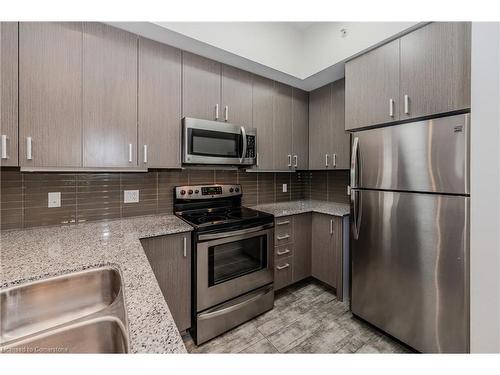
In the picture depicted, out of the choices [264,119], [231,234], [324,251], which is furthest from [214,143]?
[324,251]

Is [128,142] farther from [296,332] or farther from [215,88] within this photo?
[296,332]

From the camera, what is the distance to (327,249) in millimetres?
2324

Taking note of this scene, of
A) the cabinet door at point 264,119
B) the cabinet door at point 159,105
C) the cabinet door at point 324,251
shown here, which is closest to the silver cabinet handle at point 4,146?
the cabinet door at point 159,105

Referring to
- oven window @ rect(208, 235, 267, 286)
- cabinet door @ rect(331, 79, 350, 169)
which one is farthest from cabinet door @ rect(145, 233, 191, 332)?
cabinet door @ rect(331, 79, 350, 169)

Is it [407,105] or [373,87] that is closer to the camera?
[407,105]

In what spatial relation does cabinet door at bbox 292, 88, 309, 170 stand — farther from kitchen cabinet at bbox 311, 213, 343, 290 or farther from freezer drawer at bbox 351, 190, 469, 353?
freezer drawer at bbox 351, 190, 469, 353

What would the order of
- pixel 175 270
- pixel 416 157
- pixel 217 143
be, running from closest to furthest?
1. pixel 416 157
2. pixel 175 270
3. pixel 217 143

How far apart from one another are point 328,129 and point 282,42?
1.04 m

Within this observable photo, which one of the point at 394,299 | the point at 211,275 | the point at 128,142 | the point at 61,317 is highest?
the point at 128,142

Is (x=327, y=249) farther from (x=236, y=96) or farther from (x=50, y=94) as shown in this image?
(x=50, y=94)

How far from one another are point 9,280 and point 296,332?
1.81 metres
